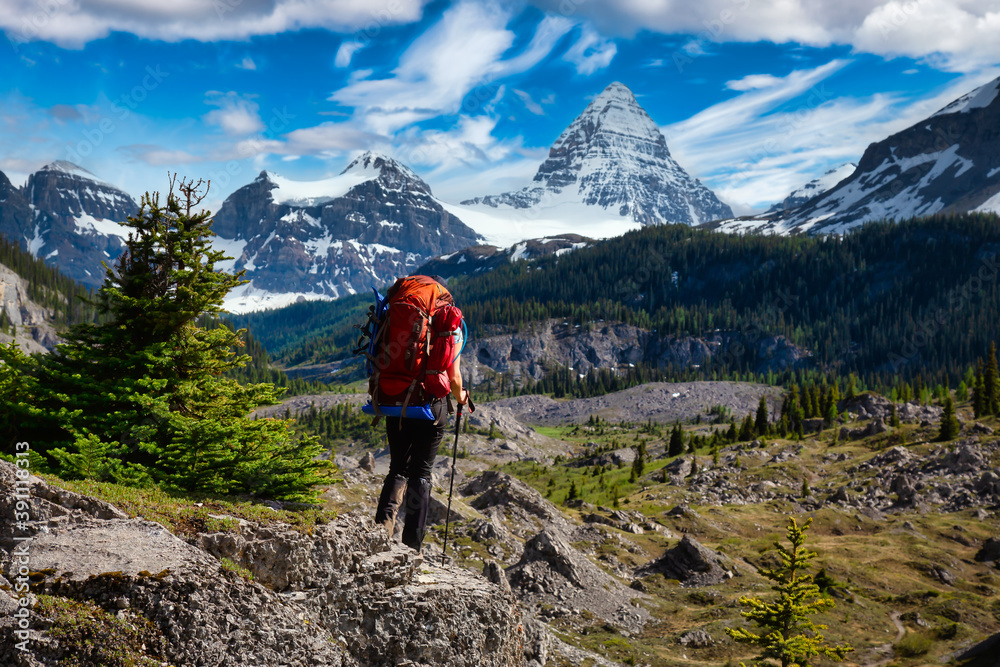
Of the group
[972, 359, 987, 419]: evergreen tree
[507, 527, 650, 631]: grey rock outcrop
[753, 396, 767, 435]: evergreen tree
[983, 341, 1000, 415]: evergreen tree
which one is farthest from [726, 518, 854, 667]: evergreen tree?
[753, 396, 767, 435]: evergreen tree

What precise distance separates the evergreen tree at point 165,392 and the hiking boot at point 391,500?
6.17 ft

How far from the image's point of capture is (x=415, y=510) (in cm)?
1026

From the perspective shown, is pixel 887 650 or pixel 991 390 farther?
pixel 991 390

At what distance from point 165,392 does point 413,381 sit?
7.24 m

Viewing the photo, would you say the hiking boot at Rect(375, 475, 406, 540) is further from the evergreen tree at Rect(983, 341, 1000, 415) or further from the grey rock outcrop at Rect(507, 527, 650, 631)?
the evergreen tree at Rect(983, 341, 1000, 415)

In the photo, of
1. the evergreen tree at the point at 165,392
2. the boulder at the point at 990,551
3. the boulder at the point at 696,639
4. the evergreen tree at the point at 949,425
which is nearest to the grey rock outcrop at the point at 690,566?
the boulder at the point at 696,639

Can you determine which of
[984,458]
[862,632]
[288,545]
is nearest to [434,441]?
[288,545]

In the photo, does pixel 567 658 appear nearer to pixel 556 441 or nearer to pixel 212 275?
pixel 212 275

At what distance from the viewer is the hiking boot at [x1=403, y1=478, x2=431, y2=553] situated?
33.2 ft

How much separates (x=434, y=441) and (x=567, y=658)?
74.1 feet

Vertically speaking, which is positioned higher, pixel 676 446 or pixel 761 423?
pixel 761 423

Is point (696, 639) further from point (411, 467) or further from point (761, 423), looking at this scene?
point (761, 423)

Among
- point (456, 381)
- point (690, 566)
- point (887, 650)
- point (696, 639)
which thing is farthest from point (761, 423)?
point (456, 381)

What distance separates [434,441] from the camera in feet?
33.0
